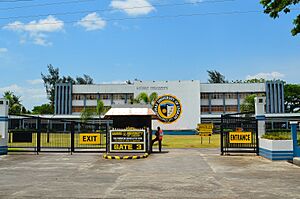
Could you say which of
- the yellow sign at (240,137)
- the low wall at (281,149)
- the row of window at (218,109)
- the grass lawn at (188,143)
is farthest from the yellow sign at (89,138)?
the row of window at (218,109)

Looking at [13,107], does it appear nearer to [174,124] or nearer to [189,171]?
[174,124]

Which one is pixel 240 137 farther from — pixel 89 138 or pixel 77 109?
pixel 77 109

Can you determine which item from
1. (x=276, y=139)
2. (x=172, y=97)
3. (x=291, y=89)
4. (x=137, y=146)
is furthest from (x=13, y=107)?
(x=291, y=89)

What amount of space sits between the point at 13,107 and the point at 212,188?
5821cm

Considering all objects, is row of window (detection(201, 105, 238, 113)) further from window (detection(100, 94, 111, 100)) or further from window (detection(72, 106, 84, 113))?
window (detection(72, 106, 84, 113))

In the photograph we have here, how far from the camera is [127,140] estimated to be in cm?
1850

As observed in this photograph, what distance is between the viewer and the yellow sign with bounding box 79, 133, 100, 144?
19469 millimetres

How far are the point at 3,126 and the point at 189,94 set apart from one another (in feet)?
176

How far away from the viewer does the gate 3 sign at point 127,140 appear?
60.3 ft

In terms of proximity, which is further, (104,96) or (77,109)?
(77,109)

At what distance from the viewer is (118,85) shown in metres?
78.7

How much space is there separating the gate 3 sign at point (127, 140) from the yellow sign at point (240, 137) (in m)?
5.21

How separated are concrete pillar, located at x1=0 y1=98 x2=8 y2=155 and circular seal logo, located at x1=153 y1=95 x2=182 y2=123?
1890 inches

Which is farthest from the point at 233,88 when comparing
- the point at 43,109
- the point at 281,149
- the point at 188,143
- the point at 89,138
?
the point at 281,149
